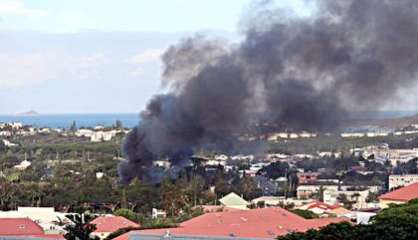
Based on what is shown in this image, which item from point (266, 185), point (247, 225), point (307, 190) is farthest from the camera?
point (266, 185)

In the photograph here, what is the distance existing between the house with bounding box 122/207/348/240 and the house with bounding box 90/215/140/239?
6.21 m

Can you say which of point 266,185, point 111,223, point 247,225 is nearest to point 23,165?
point 266,185

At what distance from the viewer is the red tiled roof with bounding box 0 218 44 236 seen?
33.8m

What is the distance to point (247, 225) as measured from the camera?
30234 mm

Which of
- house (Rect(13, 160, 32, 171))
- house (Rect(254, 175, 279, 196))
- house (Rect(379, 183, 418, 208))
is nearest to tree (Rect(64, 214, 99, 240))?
house (Rect(379, 183, 418, 208))

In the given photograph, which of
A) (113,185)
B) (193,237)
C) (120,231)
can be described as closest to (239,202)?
(113,185)

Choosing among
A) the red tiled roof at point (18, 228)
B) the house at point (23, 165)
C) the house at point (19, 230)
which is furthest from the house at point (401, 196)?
the house at point (23, 165)

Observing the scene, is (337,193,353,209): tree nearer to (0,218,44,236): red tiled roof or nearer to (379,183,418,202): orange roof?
(379,183,418,202): orange roof

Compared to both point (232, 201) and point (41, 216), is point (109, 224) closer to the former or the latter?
point (41, 216)

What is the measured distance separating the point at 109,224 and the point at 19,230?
21.2ft

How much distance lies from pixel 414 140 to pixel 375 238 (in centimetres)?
8142

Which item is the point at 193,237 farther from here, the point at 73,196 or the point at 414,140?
the point at 414,140

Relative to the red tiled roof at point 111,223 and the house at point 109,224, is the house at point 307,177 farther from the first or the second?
the red tiled roof at point 111,223

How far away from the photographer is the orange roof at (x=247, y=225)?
92.8 ft
